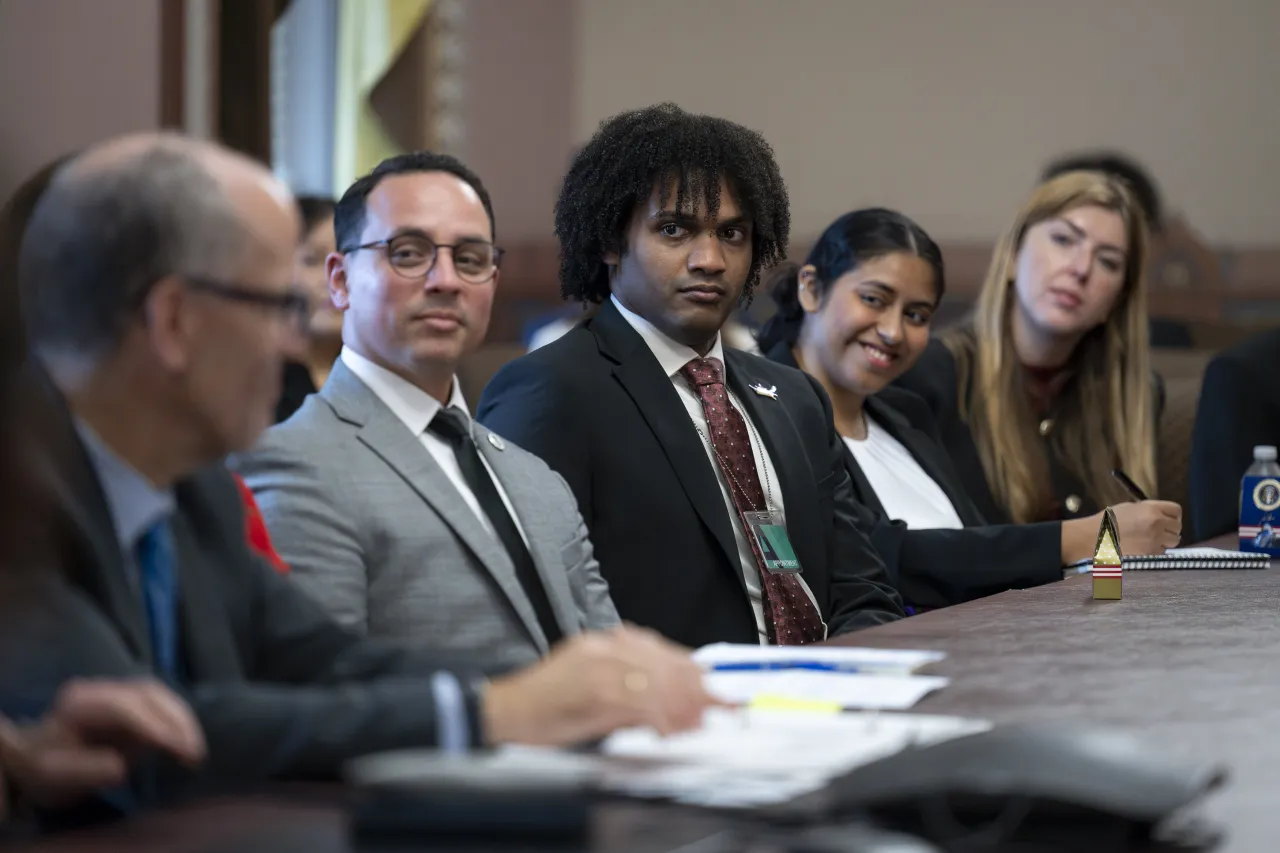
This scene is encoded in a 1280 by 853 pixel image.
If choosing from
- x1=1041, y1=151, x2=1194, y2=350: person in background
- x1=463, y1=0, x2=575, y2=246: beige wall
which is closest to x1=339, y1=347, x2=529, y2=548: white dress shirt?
x1=1041, y1=151, x2=1194, y2=350: person in background

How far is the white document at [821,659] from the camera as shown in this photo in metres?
1.55

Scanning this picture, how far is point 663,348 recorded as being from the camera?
2.64 metres

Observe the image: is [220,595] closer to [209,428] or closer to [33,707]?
[209,428]

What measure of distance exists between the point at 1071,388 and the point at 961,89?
9.93 feet

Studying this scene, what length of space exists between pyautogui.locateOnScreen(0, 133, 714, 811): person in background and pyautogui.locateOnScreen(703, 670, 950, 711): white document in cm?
16

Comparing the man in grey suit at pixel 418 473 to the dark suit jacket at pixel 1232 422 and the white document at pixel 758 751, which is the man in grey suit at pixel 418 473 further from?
the dark suit jacket at pixel 1232 422

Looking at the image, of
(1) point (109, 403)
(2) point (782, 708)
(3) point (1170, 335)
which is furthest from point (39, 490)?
(3) point (1170, 335)

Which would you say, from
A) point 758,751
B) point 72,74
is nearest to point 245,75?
point 72,74

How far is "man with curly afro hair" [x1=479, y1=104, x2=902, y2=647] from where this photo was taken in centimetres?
245

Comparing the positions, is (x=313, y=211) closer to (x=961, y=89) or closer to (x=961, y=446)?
(x=961, y=446)

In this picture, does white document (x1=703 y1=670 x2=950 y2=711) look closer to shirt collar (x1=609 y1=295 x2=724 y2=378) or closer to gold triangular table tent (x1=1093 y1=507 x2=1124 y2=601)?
gold triangular table tent (x1=1093 y1=507 x2=1124 y2=601)

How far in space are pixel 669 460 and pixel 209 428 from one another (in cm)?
125

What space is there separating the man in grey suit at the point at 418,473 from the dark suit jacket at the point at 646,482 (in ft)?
0.76

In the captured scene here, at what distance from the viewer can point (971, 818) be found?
1027 mm
